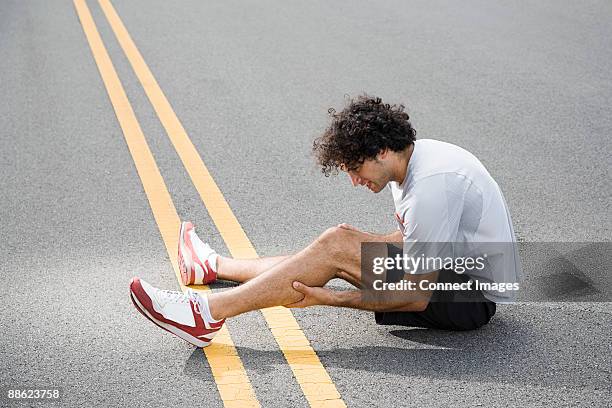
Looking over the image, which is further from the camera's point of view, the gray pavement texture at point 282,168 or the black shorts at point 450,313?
the black shorts at point 450,313

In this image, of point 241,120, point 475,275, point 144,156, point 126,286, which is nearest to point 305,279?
point 475,275

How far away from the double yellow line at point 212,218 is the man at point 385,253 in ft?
0.71

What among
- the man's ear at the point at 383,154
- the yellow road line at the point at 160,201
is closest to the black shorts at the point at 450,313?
the man's ear at the point at 383,154

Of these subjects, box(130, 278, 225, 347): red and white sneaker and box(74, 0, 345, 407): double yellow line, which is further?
box(130, 278, 225, 347): red and white sneaker

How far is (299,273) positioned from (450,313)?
32.6 inches

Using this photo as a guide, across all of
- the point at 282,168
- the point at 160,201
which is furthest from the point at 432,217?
the point at 282,168

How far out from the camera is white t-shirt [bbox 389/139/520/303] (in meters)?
4.93

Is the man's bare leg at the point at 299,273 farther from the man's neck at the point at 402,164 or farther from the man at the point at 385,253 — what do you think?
the man's neck at the point at 402,164

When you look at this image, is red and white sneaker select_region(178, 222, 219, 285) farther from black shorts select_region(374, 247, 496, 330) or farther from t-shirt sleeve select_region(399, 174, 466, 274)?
t-shirt sleeve select_region(399, 174, 466, 274)

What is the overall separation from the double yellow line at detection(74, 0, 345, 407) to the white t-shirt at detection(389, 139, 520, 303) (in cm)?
80

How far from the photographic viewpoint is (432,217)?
4.91 metres

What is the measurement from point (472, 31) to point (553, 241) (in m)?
6.72

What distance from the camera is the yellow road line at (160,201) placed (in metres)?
4.80

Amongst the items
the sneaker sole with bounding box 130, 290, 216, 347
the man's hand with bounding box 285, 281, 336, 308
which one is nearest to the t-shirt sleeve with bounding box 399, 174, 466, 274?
the man's hand with bounding box 285, 281, 336, 308
